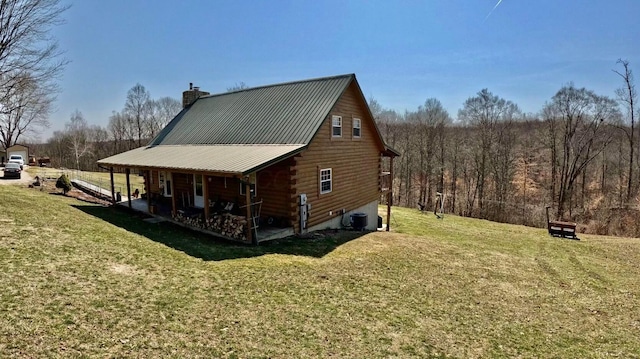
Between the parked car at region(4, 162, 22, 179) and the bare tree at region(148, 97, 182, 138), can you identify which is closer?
the parked car at region(4, 162, 22, 179)

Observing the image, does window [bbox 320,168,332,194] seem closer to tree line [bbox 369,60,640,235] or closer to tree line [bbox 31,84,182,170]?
tree line [bbox 369,60,640,235]

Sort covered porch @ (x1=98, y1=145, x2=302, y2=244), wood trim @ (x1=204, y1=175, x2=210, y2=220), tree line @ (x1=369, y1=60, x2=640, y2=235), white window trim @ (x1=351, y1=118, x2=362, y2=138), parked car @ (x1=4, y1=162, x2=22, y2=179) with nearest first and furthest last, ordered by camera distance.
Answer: covered porch @ (x1=98, y1=145, x2=302, y2=244), wood trim @ (x1=204, y1=175, x2=210, y2=220), white window trim @ (x1=351, y1=118, x2=362, y2=138), parked car @ (x1=4, y1=162, x2=22, y2=179), tree line @ (x1=369, y1=60, x2=640, y2=235)

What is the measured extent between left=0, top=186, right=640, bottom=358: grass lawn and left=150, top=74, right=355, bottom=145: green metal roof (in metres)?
4.69

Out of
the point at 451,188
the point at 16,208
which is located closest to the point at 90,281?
the point at 16,208

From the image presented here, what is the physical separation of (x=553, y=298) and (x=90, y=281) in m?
9.90

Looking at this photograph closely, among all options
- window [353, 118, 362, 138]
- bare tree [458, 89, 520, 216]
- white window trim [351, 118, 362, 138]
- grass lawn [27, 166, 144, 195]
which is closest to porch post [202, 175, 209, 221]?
white window trim [351, 118, 362, 138]

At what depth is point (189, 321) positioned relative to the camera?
5488 mm

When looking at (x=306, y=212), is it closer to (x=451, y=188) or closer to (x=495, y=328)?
(x=495, y=328)

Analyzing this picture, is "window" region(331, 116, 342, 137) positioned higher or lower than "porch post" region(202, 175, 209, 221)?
higher

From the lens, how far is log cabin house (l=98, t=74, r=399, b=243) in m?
12.5

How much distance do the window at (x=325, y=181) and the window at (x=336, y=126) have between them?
157 centimetres

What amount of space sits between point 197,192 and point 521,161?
3947 centimetres

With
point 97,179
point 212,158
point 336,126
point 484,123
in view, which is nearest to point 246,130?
point 212,158

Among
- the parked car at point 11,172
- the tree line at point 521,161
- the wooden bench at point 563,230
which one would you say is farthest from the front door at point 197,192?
the tree line at point 521,161
